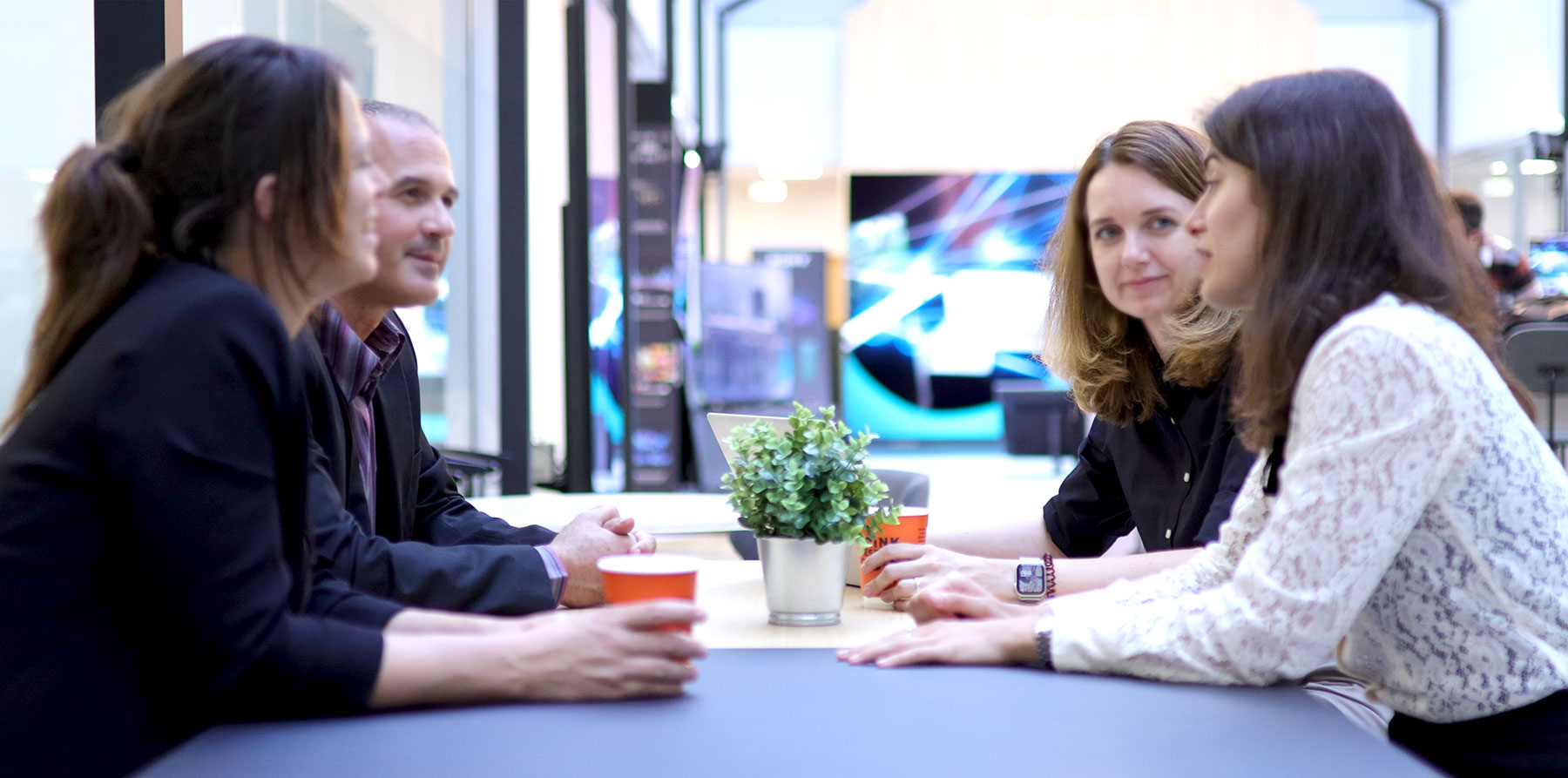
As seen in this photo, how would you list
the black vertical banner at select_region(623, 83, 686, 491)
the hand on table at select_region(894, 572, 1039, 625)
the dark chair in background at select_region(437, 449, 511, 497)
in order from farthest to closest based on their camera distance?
the black vertical banner at select_region(623, 83, 686, 491)
the dark chair in background at select_region(437, 449, 511, 497)
the hand on table at select_region(894, 572, 1039, 625)

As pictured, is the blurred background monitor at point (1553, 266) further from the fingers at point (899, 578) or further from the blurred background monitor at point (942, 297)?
the fingers at point (899, 578)

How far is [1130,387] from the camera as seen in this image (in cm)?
199

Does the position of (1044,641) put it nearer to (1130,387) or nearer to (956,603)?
(956,603)

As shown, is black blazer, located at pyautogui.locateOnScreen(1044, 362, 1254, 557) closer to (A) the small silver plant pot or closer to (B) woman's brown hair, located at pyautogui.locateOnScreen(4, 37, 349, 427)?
(A) the small silver plant pot

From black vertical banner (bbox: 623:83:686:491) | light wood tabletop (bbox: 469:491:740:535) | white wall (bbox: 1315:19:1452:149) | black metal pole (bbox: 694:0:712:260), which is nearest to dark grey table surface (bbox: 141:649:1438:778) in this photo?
light wood tabletop (bbox: 469:491:740:535)

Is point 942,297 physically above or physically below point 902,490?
below

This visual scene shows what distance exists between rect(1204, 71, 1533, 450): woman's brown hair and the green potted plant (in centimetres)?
45

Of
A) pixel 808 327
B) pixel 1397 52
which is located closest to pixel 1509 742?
pixel 808 327

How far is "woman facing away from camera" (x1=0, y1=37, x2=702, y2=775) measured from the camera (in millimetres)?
928

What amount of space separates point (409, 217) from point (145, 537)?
33.9 inches

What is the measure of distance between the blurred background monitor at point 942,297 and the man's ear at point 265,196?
37.8ft

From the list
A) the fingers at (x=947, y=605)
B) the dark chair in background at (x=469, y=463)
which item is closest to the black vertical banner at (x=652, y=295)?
the dark chair in background at (x=469, y=463)

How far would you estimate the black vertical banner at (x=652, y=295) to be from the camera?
751 cm

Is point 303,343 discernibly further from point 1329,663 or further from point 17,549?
point 1329,663
